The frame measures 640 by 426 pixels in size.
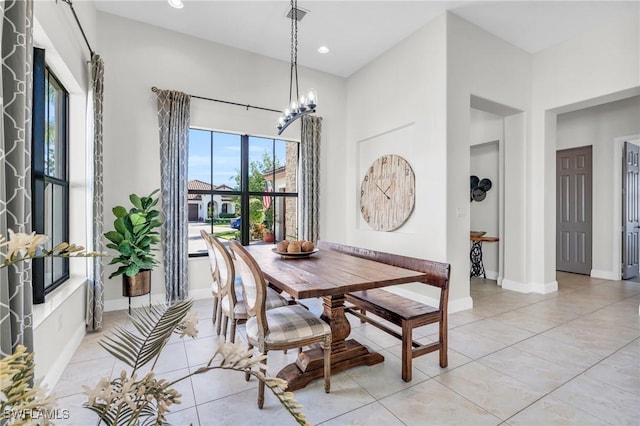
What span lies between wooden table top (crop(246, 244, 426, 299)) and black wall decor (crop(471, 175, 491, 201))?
3.96 meters

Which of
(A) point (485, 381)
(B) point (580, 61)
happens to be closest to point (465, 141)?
(B) point (580, 61)

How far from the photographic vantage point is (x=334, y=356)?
2314 millimetres

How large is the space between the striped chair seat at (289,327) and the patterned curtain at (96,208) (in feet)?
6.57

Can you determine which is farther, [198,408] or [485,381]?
[485,381]

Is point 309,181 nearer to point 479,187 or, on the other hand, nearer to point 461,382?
point 479,187

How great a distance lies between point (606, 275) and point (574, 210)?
1221 mm

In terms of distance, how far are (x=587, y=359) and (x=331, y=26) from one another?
4.44 meters

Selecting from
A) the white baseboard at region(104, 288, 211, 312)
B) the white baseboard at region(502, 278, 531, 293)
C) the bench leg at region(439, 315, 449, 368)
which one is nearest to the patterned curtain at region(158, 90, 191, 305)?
the white baseboard at region(104, 288, 211, 312)

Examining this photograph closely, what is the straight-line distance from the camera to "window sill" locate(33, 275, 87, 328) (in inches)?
81.6

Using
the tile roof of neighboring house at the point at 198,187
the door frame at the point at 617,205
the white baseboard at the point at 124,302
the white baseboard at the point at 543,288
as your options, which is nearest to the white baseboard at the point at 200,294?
the white baseboard at the point at 124,302

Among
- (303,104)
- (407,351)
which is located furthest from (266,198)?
(407,351)

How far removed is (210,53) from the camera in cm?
433

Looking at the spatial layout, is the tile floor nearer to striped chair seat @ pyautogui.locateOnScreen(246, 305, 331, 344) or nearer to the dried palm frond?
striped chair seat @ pyautogui.locateOnScreen(246, 305, 331, 344)

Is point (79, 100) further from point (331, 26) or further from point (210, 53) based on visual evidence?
point (331, 26)
